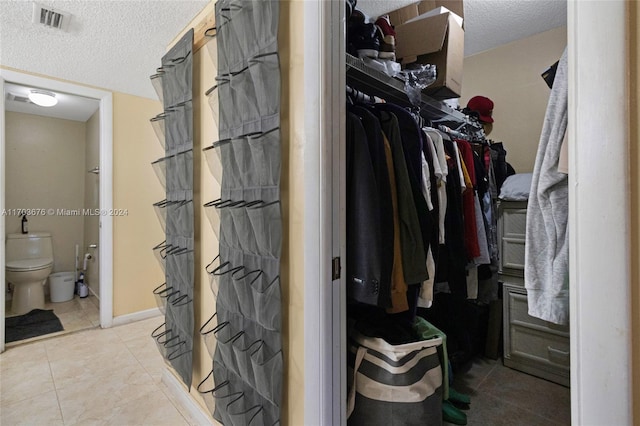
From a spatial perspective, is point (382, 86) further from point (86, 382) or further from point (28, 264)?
point (28, 264)

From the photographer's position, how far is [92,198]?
3.66m

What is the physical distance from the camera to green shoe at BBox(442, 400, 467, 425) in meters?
1.62

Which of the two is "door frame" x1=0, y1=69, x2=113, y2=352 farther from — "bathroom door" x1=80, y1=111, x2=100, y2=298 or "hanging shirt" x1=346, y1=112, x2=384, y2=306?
"hanging shirt" x1=346, y1=112, x2=384, y2=306

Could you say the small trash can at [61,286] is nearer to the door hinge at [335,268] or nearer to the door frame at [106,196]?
the door frame at [106,196]

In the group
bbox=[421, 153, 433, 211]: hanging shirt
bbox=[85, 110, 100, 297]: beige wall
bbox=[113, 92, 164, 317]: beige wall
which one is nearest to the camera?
bbox=[421, 153, 433, 211]: hanging shirt

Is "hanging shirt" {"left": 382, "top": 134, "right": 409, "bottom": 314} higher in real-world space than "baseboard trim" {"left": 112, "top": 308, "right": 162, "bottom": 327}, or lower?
higher

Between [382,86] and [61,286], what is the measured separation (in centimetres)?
416

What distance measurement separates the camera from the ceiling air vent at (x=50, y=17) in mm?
1723

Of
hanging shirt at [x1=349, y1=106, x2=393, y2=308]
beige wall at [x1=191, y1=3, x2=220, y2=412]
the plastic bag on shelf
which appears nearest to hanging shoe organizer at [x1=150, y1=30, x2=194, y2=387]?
beige wall at [x1=191, y1=3, x2=220, y2=412]

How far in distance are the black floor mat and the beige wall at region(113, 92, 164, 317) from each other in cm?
57

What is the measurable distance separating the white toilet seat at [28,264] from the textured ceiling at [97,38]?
1.87 metres

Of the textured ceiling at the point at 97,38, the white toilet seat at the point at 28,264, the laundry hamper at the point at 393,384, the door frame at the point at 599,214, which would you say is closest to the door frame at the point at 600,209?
the door frame at the point at 599,214

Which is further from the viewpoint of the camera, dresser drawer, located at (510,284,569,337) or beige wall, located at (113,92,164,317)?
beige wall, located at (113,92,164,317)

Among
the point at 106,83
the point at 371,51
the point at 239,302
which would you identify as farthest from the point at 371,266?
the point at 106,83
